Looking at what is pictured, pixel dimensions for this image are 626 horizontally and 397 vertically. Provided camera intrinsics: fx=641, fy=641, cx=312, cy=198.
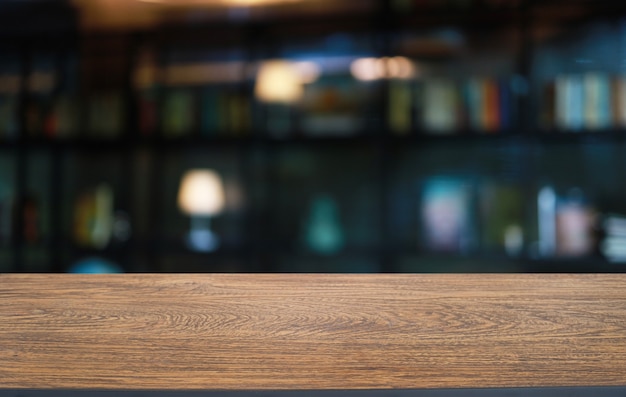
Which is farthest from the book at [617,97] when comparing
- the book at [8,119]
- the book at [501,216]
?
the book at [8,119]

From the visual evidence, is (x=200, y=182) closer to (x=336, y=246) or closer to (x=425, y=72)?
(x=336, y=246)

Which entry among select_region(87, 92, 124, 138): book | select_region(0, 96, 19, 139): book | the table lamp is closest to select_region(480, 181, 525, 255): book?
the table lamp

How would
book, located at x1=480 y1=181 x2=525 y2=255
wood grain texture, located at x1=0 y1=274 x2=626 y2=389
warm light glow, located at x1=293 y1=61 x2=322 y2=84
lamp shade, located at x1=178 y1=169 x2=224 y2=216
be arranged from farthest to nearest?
warm light glow, located at x1=293 y1=61 x2=322 y2=84 < lamp shade, located at x1=178 y1=169 x2=224 y2=216 < book, located at x1=480 y1=181 x2=525 y2=255 < wood grain texture, located at x1=0 y1=274 x2=626 y2=389

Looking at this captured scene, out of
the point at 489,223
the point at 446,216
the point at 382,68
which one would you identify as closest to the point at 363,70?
the point at 382,68

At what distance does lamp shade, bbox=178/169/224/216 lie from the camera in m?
2.91

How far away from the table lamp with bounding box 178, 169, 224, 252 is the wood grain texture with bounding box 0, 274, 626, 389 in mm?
1766

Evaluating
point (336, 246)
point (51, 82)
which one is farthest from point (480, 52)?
point (51, 82)

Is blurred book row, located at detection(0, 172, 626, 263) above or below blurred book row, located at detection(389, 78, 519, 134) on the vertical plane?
below

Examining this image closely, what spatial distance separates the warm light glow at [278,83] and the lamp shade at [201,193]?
44 centimetres

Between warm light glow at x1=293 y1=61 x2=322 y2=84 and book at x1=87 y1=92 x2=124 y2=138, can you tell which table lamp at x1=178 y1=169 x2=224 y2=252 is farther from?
book at x1=87 y1=92 x2=124 y2=138

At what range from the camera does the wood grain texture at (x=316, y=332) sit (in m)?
1.06

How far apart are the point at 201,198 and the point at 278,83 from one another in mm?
637

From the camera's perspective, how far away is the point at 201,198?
2939mm

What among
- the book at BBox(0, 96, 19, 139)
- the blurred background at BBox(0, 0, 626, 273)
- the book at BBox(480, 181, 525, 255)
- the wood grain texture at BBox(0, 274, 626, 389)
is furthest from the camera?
the book at BBox(480, 181, 525, 255)
